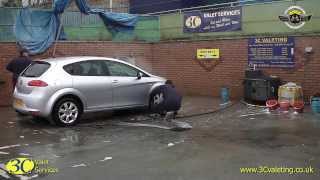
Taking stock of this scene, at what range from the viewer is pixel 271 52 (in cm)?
1489

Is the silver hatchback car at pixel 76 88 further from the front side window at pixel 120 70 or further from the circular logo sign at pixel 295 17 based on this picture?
the circular logo sign at pixel 295 17

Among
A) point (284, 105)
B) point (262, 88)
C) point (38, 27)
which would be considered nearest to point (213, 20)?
point (262, 88)

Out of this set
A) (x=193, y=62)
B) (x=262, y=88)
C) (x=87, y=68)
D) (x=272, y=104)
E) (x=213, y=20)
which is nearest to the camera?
(x=87, y=68)

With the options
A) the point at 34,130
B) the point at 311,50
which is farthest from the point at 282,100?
the point at 34,130

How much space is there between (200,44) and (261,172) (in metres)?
10.6

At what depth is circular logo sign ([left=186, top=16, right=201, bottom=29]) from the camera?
57.7 feet

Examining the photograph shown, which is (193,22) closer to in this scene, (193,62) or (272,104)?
(193,62)

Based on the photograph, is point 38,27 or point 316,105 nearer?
point 316,105

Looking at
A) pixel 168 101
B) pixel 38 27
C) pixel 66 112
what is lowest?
pixel 66 112

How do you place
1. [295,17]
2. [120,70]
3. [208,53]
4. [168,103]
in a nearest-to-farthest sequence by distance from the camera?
[168,103]
[120,70]
[295,17]
[208,53]

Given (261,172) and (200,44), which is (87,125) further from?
(200,44)

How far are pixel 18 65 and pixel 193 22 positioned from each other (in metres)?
6.56

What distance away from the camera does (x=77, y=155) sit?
822 centimetres

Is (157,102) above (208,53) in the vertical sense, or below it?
below
